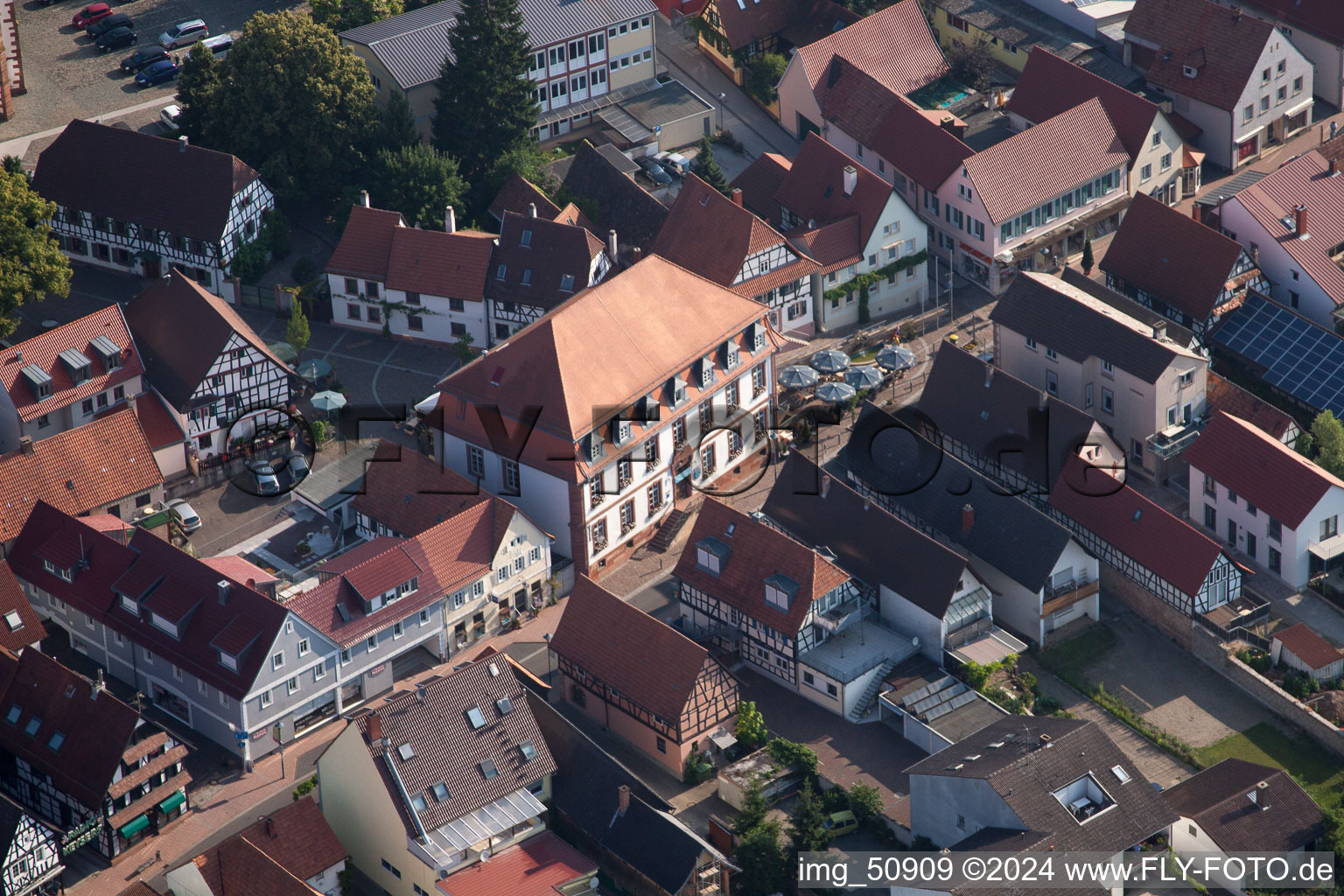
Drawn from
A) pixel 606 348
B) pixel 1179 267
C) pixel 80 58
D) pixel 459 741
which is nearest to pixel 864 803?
pixel 459 741

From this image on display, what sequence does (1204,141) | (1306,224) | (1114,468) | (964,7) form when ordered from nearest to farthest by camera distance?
(1114,468) → (1306,224) → (1204,141) → (964,7)

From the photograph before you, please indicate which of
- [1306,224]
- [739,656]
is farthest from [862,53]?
[739,656]

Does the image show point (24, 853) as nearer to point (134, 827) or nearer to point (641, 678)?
point (134, 827)

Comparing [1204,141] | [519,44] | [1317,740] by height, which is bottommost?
[1317,740]

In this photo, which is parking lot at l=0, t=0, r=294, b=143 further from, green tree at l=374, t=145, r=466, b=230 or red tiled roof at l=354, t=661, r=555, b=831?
red tiled roof at l=354, t=661, r=555, b=831

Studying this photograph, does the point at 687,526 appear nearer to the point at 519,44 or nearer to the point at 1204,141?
the point at 519,44

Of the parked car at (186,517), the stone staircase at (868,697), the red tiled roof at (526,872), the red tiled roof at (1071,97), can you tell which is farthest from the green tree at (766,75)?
the red tiled roof at (526,872)
